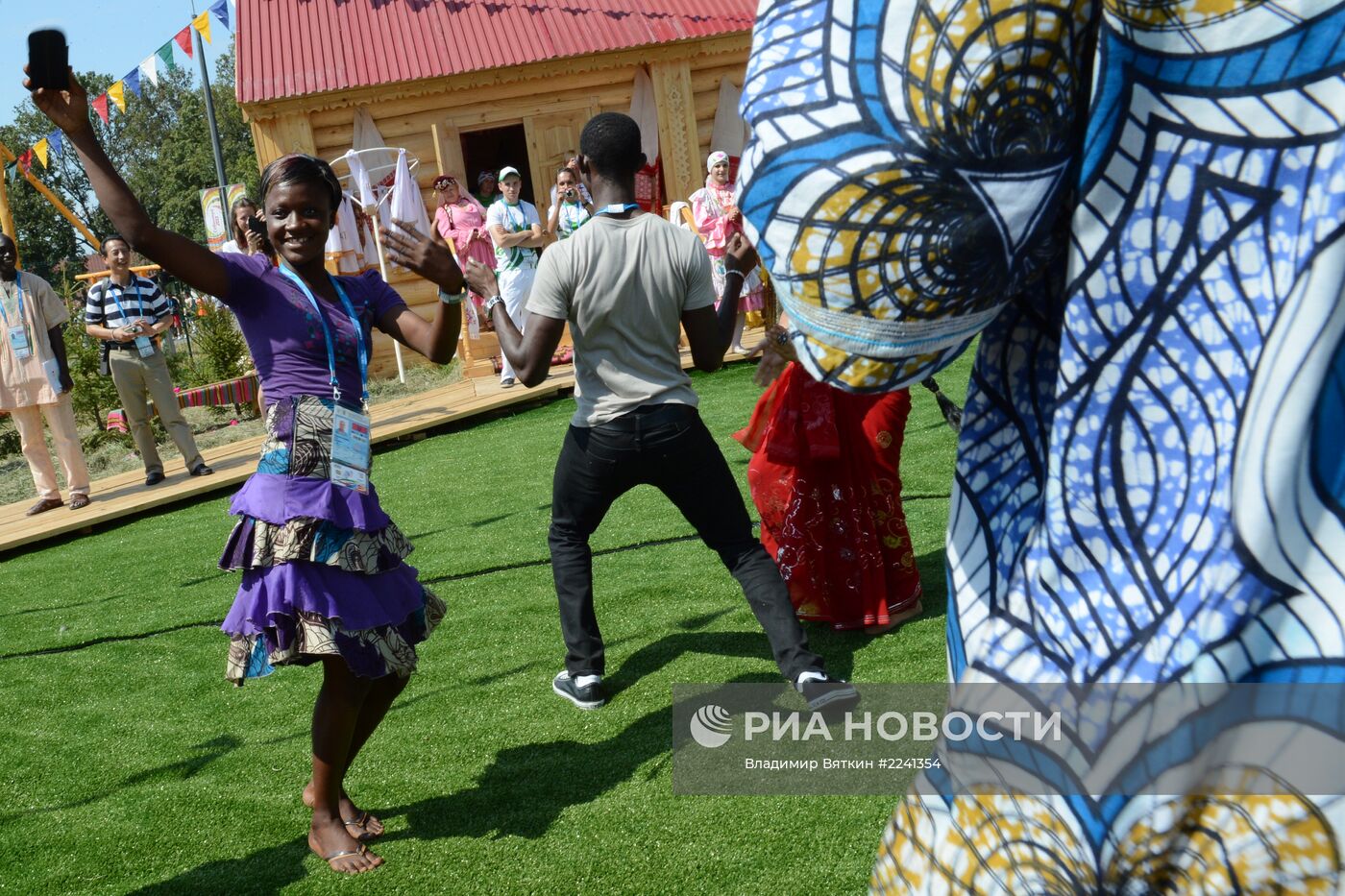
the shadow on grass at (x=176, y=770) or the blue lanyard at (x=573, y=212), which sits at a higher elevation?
the blue lanyard at (x=573, y=212)

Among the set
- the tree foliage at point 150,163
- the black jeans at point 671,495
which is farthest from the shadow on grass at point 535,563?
the tree foliage at point 150,163

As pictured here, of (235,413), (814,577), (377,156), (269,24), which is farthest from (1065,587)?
(269,24)

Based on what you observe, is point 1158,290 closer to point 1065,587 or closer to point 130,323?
point 1065,587

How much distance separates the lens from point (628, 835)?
3.40 meters

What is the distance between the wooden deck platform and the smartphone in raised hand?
7.37 meters

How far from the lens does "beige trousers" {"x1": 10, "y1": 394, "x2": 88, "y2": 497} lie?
943 cm

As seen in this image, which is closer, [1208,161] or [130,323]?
[1208,161]

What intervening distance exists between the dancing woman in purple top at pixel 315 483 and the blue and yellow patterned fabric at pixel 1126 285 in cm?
217

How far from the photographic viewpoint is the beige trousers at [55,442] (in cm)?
943

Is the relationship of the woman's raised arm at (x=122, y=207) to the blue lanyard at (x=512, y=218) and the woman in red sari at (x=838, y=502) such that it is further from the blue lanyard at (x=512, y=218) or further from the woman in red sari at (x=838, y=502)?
the blue lanyard at (x=512, y=218)

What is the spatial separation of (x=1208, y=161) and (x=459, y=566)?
581cm

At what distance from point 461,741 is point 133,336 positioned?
22.7ft

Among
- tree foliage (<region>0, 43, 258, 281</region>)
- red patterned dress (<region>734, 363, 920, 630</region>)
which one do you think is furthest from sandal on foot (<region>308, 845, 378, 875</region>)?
tree foliage (<region>0, 43, 258, 281</region>)

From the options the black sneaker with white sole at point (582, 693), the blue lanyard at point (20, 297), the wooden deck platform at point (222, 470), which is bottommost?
the wooden deck platform at point (222, 470)
